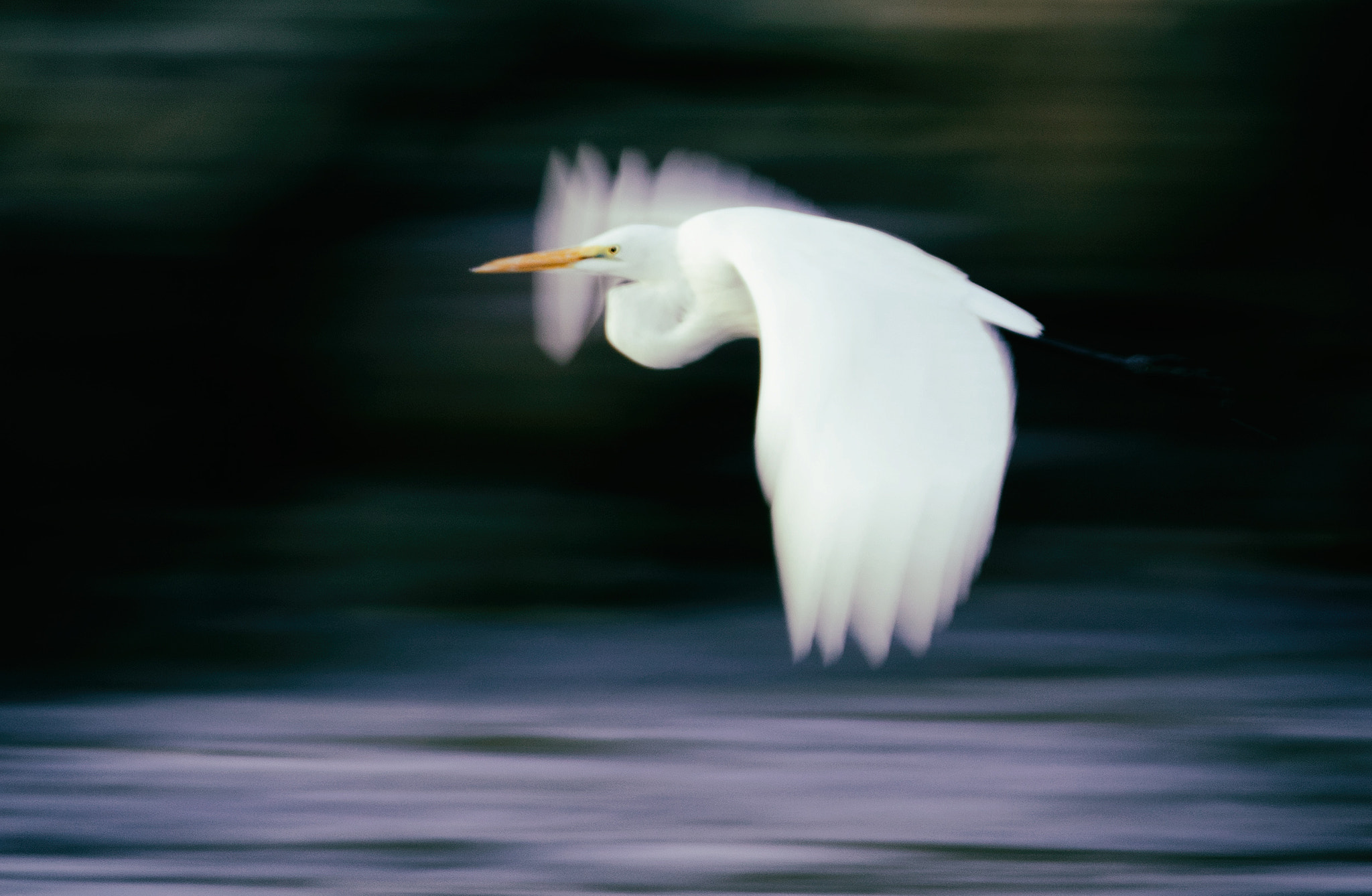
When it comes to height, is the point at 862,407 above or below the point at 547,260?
Result: below

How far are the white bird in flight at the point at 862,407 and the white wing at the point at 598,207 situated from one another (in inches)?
3.5

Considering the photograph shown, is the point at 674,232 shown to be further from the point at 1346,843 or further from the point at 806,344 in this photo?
the point at 1346,843

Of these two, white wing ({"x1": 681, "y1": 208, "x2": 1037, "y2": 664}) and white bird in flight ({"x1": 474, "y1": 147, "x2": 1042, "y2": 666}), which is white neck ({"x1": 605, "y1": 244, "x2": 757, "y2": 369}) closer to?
white bird in flight ({"x1": 474, "y1": 147, "x2": 1042, "y2": 666})

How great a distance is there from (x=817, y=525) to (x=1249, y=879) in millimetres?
1400

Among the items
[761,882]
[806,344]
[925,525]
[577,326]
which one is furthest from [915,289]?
[761,882]

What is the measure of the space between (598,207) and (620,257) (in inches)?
5.5

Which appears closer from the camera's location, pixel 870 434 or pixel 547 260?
pixel 870 434

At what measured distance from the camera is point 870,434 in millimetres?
1452

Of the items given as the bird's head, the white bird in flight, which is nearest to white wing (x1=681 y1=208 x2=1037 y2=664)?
the white bird in flight

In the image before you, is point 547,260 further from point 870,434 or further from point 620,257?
point 870,434

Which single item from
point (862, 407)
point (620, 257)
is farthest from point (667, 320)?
point (862, 407)

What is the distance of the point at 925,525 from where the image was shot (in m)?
1.39

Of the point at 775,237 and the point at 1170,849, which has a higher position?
the point at 775,237

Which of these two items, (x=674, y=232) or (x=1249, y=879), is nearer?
(x=674, y=232)
